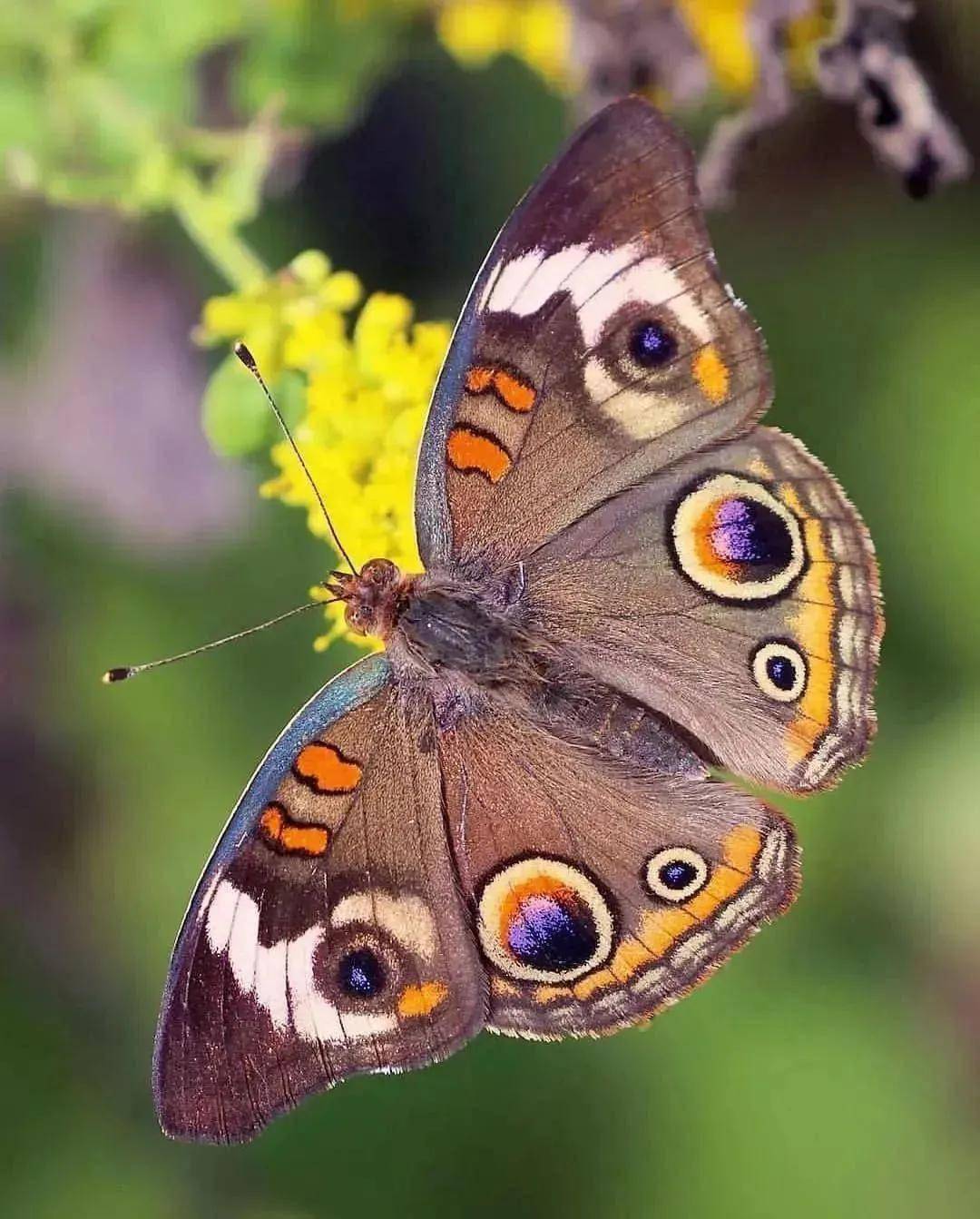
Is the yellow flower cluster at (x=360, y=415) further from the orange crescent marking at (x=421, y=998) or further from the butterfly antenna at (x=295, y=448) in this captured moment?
the orange crescent marking at (x=421, y=998)

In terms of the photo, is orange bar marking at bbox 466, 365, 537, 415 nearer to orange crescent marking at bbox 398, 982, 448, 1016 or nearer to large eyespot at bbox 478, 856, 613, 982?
large eyespot at bbox 478, 856, 613, 982

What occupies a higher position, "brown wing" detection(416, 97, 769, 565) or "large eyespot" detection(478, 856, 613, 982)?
"brown wing" detection(416, 97, 769, 565)

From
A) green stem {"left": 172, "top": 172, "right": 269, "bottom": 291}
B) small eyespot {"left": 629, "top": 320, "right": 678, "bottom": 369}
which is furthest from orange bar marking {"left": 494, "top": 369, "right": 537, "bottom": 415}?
green stem {"left": 172, "top": 172, "right": 269, "bottom": 291}

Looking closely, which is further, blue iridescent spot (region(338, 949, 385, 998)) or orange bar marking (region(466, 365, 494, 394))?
orange bar marking (region(466, 365, 494, 394))

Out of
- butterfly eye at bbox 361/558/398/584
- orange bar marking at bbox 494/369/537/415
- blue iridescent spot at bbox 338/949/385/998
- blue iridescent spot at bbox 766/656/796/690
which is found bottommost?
blue iridescent spot at bbox 338/949/385/998

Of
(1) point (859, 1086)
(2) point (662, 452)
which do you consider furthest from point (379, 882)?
(1) point (859, 1086)

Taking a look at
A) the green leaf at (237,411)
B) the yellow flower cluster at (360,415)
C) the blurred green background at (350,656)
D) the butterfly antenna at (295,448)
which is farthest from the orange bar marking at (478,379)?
the blurred green background at (350,656)
